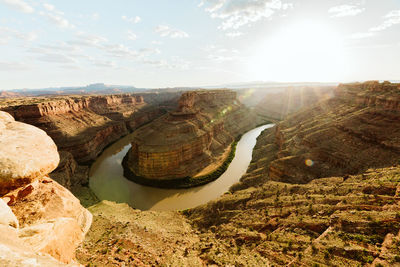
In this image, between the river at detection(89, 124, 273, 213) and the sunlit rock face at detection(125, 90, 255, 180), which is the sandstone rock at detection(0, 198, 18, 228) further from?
the sunlit rock face at detection(125, 90, 255, 180)

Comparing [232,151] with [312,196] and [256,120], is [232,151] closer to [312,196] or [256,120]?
[312,196]

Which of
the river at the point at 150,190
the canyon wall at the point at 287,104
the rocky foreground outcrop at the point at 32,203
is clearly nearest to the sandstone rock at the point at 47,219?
the rocky foreground outcrop at the point at 32,203

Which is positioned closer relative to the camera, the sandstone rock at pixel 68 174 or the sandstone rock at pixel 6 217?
the sandstone rock at pixel 6 217

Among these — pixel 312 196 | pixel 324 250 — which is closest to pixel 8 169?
pixel 324 250

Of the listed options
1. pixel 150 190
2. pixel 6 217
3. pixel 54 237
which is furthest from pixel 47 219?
pixel 150 190

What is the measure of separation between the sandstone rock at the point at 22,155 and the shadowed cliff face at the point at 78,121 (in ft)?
125

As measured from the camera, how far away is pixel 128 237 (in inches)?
534

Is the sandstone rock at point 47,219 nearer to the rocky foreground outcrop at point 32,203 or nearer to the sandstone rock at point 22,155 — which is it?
the rocky foreground outcrop at point 32,203

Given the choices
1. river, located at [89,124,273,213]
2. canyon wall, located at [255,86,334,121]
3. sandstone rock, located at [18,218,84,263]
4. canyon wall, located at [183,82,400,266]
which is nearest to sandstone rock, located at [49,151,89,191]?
river, located at [89,124,273,213]

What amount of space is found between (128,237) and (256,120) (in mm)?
73085

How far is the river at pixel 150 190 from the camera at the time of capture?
85.9 ft

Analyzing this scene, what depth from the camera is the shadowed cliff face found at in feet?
136

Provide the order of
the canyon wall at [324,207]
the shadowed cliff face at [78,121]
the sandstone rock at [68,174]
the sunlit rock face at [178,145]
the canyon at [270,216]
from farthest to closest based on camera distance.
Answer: the shadowed cliff face at [78,121] → the sunlit rock face at [178,145] → the sandstone rock at [68,174] → the canyon wall at [324,207] → the canyon at [270,216]

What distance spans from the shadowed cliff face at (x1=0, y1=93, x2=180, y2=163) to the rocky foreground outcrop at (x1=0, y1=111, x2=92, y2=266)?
37.0 meters
